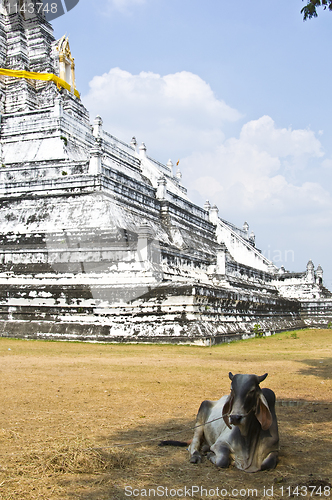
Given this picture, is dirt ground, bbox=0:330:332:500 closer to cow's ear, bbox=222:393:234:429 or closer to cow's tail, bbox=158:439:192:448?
cow's tail, bbox=158:439:192:448

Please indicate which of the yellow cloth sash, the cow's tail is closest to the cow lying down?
the cow's tail

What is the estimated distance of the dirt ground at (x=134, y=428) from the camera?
346cm

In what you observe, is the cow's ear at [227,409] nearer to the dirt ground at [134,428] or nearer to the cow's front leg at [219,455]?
the cow's front leg at [219,455]

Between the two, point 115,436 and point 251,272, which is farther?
point 251,272

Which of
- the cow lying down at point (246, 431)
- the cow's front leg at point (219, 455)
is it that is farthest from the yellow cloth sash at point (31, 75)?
the cow's front leg at point (219, 455)

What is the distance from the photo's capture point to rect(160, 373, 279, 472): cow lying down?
3727 mm

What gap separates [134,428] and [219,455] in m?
1.37

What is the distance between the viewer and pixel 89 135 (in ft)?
82.5

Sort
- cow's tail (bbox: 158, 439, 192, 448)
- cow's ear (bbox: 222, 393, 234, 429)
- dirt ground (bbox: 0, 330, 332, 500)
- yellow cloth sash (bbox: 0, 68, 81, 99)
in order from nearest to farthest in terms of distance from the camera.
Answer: dirt ground (bbox: 0, 330, 332, 500), cow's ear (bbox: 222, 393, 234, 429), cow's tail (bbox: 158, 439, 192, 448), yellow cloth sash (bbox: 0, 68, 81, 99)

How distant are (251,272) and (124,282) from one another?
670 inches

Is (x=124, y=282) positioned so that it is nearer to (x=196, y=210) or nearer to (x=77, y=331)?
(x=77, y=331)

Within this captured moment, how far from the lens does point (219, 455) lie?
3.92m

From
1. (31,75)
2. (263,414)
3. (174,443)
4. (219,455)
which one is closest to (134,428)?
(174,443)

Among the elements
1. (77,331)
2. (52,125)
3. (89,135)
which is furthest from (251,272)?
(77,331)
